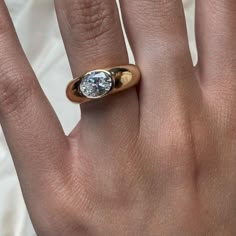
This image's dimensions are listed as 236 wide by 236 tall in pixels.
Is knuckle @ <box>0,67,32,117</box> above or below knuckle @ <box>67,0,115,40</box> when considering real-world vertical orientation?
below

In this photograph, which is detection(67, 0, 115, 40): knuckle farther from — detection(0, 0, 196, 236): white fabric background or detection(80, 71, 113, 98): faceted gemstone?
detection(0, 0, 196, 236): white fabric background

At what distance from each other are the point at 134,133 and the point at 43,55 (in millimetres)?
413

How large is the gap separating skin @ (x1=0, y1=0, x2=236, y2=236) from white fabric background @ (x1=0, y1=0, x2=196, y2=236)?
277mm

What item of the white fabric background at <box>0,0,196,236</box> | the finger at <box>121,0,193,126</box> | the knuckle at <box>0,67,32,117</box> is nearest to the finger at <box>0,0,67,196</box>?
the knuckle at <box>0,67,32,117</box>

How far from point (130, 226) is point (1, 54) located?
0.23m

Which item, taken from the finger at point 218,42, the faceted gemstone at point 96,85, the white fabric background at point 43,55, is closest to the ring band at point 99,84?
the faceted gemstone at point 96,85

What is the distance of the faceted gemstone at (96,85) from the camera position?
534 mm

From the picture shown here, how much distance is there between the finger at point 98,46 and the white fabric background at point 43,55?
1.01 feet

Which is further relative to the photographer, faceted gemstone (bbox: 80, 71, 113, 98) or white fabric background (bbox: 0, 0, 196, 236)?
white fabric background (bbox: 0, 0, 196, 236)

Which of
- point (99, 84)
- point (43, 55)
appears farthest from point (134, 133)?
point (43, 55)

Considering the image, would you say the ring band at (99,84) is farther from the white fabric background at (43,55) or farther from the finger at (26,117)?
the white fabric background at (43,55)

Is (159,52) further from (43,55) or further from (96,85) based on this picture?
(43,55)

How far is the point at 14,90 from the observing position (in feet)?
1.91

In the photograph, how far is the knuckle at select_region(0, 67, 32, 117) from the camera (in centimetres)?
58
